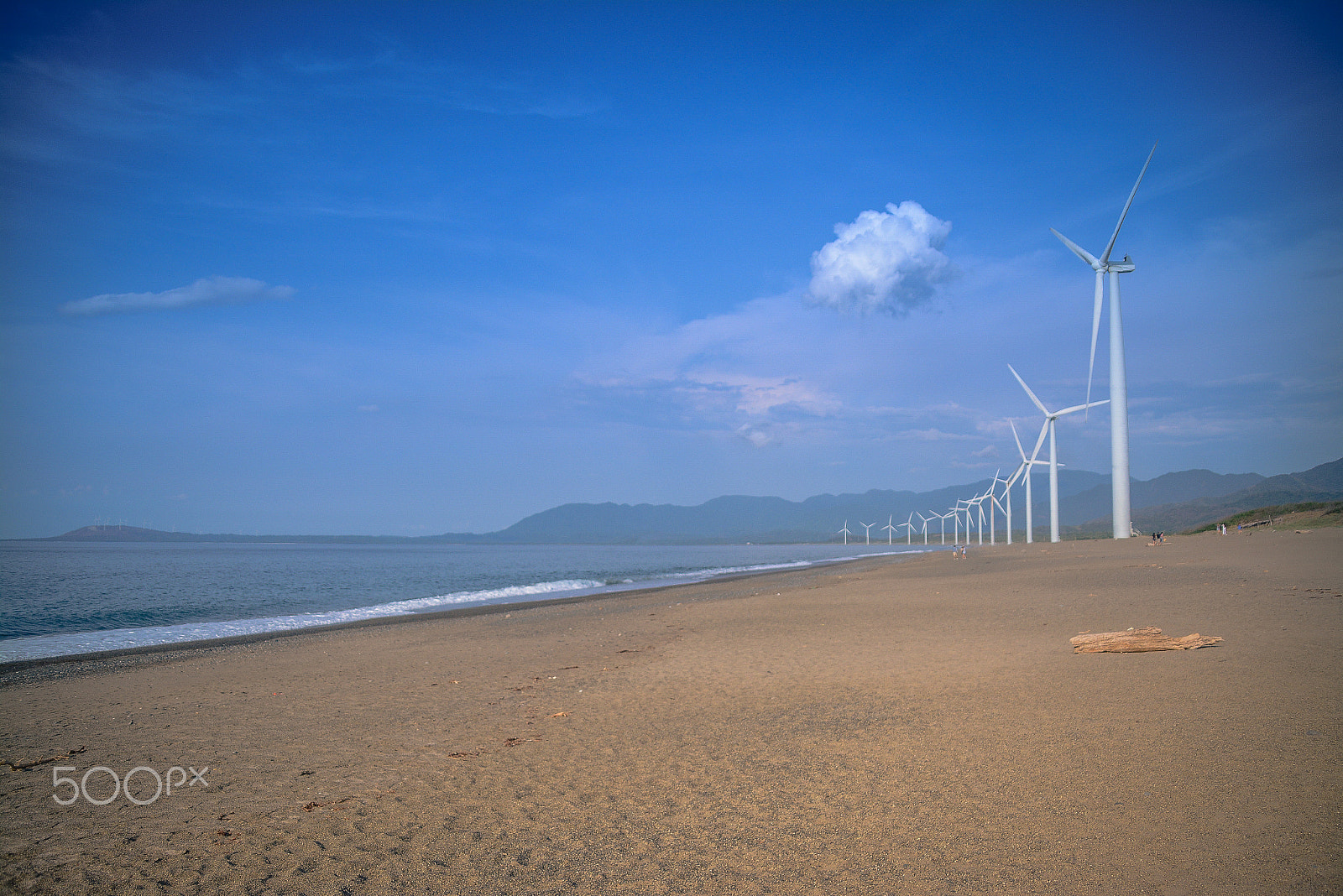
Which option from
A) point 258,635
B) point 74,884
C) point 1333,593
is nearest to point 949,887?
point 74,884

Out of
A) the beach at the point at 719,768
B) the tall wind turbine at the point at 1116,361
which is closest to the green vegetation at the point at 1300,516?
the tall wind turbine at the point at 1116,361

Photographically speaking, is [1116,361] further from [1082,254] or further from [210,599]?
[210,599]

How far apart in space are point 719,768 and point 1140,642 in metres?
7.87

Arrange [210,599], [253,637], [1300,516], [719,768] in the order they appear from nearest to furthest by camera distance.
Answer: [719,768], [253,637], [210,599], [1300,516]

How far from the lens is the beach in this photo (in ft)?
16.0

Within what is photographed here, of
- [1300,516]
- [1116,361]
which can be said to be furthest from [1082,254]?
[1300,516]

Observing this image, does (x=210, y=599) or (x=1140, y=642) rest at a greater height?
(x=1140, y=642)

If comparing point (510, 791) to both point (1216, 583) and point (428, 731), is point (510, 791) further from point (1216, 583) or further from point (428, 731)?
point (1216, 583)

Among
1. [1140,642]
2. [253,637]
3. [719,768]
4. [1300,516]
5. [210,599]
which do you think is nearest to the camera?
[719,768]

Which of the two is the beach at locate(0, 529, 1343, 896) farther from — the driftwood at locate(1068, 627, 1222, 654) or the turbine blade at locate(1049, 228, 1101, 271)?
the turbine blade at locate(1049, 228, 1101, 271)

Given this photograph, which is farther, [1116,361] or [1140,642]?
[1116,361]

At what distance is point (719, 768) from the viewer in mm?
7047

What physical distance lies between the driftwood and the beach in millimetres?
235

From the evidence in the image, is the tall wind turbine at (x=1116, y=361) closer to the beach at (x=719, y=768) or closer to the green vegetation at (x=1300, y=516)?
the green vegetation at (x=1300, y=516)
